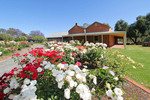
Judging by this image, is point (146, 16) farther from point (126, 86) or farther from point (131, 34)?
point (126, 86)

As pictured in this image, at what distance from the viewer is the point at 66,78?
1056 mm

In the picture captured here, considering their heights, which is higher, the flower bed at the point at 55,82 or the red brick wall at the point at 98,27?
the red brick wall at the point at 98,27

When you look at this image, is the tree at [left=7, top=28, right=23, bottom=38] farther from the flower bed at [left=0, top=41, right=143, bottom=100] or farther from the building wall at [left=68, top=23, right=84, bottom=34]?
the flower bed at [left=0, top=41, right=143, bottom=100]

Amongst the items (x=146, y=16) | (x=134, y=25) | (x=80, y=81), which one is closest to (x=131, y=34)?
(x=134, y=25)

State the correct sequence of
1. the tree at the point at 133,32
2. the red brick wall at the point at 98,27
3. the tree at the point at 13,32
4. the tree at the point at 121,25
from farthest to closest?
the tree at the point at 13,32 < the tree at the point at 121,25 < the tree at the point at 133,32 < the red brick wall at the point at 98,27

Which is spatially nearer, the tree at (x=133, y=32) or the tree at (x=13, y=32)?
the tree at (x=133, y=32)

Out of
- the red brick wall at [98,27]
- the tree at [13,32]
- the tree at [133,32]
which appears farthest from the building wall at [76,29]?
the tree at [13,32]

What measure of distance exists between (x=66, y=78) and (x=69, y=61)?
213 centimetres

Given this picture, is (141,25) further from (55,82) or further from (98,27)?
(55,82)

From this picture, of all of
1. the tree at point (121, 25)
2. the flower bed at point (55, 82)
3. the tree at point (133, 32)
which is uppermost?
the tree at point (121, 25)

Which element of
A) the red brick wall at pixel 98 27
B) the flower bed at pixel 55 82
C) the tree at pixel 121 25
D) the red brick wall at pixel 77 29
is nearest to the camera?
the flower bed at pixel 55 82

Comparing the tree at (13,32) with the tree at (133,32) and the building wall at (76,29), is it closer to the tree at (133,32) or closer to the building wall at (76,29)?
the building wall at (76,29)

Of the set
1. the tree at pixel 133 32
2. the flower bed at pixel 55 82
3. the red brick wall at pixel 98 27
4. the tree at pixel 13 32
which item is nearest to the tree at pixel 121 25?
the tree at pixel 133 32

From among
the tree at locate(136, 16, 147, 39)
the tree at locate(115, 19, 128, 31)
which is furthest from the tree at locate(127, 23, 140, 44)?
the tree at locate(115, 19, 128, 31)
